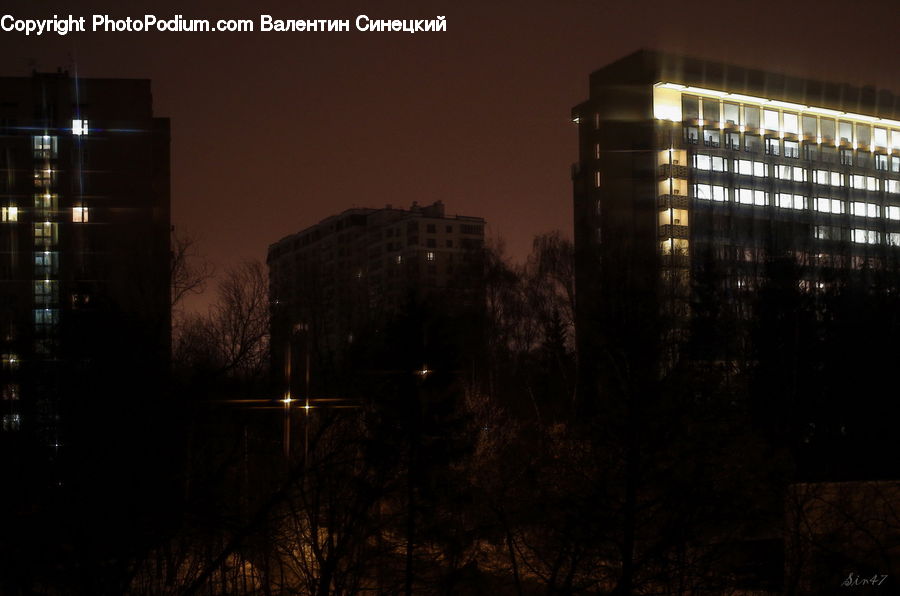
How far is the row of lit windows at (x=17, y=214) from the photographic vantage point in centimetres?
5406

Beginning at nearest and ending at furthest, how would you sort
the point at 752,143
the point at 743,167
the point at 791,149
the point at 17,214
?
the point at 17,214 → the point at 743,167 → the point at 752,143 → the point at 791,149

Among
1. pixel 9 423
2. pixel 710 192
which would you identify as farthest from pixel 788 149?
pixel 9 423

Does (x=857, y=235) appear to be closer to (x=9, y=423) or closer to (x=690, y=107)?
(x=690, y=107)

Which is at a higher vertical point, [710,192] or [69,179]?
[710,192]

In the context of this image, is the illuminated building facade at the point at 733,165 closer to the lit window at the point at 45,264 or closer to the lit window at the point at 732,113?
the lit window at the point at 732,113

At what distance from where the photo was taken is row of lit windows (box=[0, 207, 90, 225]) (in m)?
54.1

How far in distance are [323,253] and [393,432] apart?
326 feet

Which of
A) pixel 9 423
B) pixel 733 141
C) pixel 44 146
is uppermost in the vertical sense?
pixel 733 141

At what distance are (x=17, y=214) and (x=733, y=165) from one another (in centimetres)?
4171

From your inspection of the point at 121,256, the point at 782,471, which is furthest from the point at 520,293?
the point at 782,471

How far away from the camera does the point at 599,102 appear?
200ft

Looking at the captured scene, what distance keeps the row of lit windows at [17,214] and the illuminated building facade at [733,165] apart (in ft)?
81.9

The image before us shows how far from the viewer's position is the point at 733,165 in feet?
218

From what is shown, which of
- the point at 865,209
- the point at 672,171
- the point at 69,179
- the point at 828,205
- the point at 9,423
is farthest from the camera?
the point at 865,209
